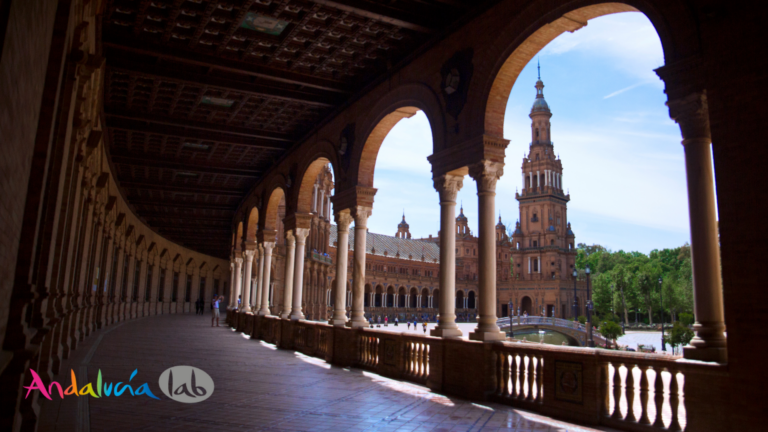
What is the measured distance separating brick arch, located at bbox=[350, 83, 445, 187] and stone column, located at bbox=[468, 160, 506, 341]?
1.29 m

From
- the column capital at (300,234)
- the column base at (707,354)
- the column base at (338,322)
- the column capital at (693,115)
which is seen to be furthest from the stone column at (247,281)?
the column capital at (693,115)

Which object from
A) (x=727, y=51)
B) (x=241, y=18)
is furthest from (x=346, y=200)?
(x=727, y=51)

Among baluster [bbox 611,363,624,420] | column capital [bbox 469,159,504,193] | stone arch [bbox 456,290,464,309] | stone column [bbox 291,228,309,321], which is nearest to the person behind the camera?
baluster [bbox 611,363,624,420]

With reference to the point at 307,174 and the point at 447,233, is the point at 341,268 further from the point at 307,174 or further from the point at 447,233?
the point at 447,233

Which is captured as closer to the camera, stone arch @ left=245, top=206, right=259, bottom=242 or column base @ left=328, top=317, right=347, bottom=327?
column base @ left=328, top=317, right=347, bottom=327

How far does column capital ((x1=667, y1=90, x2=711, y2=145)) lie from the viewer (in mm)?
5848

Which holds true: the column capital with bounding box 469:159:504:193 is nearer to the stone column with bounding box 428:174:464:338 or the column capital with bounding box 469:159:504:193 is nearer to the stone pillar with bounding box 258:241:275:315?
the stone column with bounding box 428:174:464:338

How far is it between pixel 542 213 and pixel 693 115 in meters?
91.2

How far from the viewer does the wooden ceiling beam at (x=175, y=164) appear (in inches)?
756

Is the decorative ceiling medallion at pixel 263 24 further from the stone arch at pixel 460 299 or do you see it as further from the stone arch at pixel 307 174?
the stone arch at pixel 460 299

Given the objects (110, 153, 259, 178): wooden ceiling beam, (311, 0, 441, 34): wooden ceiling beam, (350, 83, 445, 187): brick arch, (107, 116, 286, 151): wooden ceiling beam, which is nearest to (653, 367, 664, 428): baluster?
(350, 83, 445, 187): brick arch

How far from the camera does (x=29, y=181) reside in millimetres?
5141

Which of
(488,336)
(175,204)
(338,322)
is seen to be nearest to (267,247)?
(338,322)

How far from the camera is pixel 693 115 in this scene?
592 centimetres
